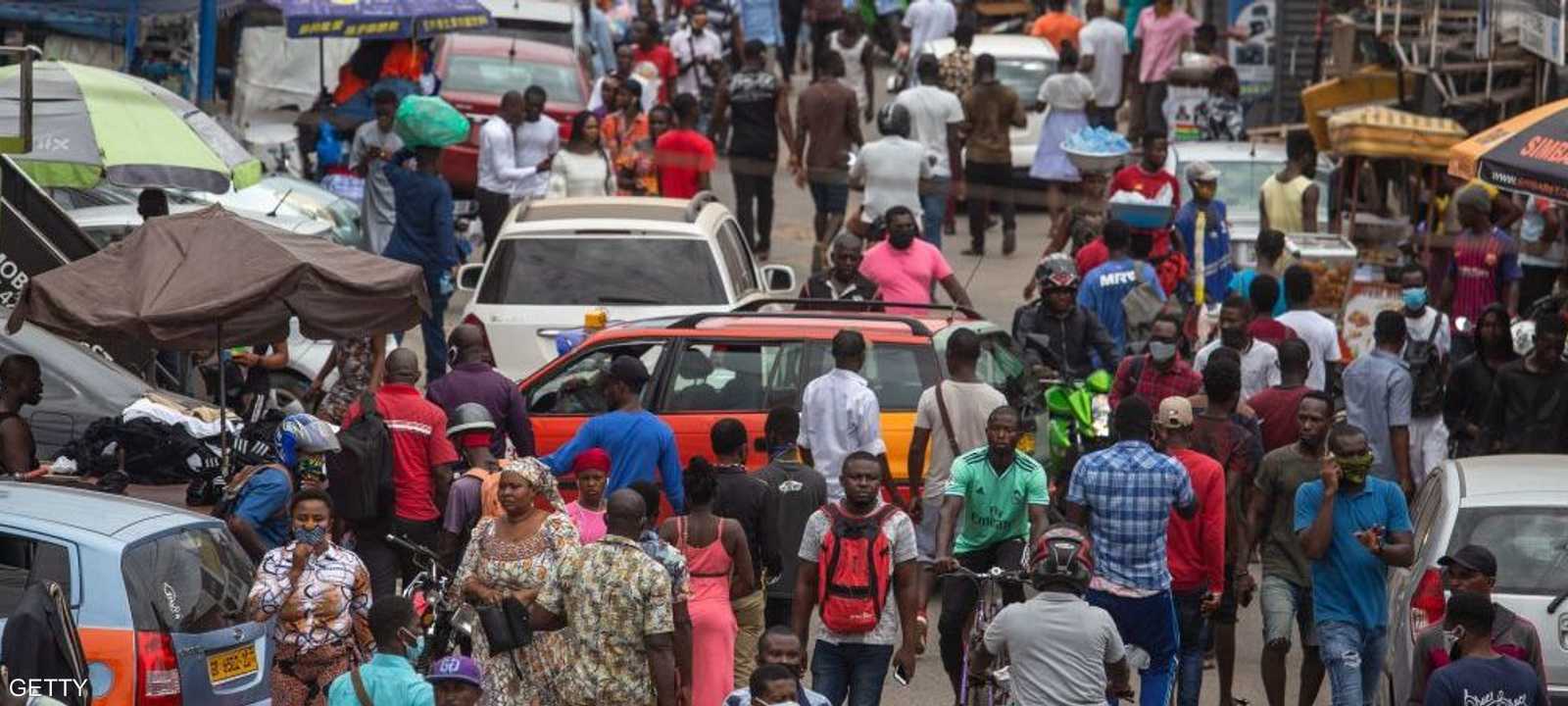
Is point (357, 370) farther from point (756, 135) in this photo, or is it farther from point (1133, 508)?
point (756, 135)

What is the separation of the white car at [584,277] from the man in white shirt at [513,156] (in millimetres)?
4444

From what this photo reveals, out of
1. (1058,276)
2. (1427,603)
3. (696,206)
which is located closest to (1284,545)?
(1427,603)

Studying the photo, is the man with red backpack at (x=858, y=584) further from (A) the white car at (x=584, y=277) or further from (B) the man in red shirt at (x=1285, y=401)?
(A) the white car at (x=584, y=277)

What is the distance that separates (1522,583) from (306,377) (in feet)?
27.9

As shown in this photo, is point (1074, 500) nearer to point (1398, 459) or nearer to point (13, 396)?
point (1398, 459)

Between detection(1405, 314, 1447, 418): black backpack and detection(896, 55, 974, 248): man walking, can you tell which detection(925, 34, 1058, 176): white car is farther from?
detection(1405, 314, 1447, 418): black backpack

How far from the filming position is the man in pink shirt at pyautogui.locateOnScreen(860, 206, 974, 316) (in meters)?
17.4

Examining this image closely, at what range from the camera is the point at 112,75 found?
15477mm

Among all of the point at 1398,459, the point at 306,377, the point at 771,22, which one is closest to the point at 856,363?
the point at 1398,459

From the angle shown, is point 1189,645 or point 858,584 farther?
point 1189,645

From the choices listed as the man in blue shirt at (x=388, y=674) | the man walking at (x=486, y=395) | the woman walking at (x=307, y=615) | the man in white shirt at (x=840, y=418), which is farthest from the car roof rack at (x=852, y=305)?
the man in blue shirt at (x=388, y=674)

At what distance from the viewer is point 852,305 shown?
1614 centimetres

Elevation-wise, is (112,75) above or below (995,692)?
above

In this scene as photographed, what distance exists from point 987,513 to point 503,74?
1591 centimetres
